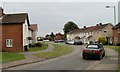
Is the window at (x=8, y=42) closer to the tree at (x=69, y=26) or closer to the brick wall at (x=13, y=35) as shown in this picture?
the brick wall at (x=13, y=35)

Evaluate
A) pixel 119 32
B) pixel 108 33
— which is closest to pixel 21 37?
pixel 119 32

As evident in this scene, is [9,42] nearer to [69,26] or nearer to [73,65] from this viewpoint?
[73,65]

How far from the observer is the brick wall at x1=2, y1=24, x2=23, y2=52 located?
43756mm

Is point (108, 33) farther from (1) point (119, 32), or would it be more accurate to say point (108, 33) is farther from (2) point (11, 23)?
(2) point (11, 23)

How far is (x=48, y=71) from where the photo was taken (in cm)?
1650

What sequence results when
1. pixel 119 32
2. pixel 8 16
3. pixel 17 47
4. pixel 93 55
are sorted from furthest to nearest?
pixel 119 32 → pixel 8 16 → pixel 17 47 → pixel 93 55

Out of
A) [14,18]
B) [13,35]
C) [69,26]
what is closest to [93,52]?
[13,35]

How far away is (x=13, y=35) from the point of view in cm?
4431

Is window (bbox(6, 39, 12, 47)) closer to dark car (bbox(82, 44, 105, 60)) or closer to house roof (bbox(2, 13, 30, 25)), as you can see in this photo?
house roof (bbox(2, 13, 30, 25))

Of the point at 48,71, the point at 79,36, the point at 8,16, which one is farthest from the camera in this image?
the point at 79,36

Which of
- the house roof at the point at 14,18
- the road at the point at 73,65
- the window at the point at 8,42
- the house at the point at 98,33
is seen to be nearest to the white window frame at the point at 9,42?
the window at the point at 8,42

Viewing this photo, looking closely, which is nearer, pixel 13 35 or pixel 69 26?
pixel 13 35

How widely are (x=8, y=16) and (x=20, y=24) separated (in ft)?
16.4

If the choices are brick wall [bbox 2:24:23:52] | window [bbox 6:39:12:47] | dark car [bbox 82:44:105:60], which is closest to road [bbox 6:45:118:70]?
dark car [bbox 82:44:105:60]
